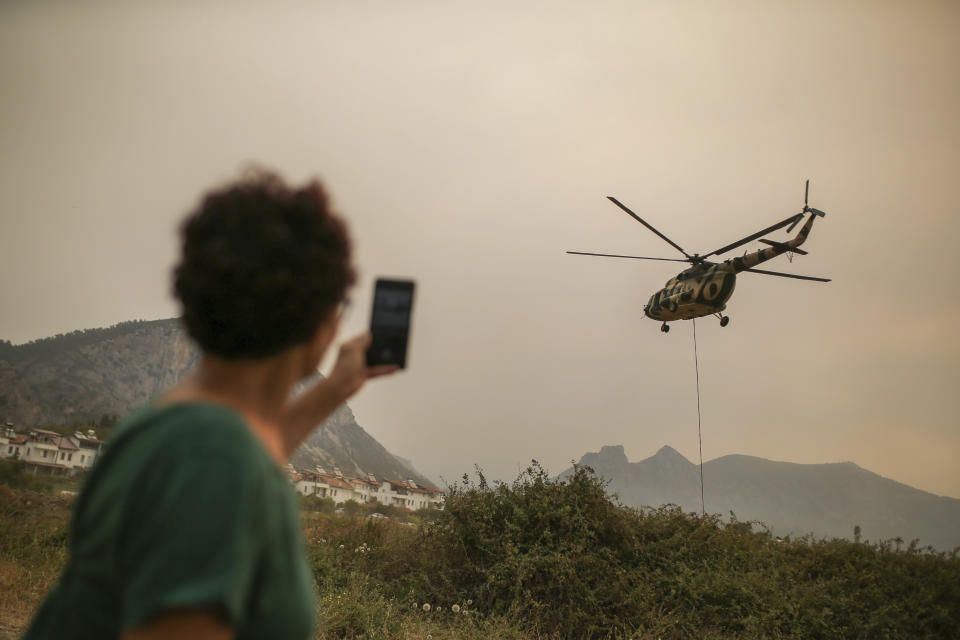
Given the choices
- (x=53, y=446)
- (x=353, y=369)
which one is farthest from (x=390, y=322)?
(x=53, y=446)

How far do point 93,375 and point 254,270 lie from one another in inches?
2343

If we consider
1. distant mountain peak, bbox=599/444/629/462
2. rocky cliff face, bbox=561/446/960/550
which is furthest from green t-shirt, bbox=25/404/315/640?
distant mountain peak, bbox=599/444/629/462

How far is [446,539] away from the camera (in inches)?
416

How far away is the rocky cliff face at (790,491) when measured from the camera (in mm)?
63566

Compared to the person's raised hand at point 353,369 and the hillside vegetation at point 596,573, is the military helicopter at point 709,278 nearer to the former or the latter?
the hillside vegetation at point 596,573

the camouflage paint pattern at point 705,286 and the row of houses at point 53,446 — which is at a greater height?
the camouflage paint pattern at point 705,286

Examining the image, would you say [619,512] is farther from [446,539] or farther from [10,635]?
[10,635]

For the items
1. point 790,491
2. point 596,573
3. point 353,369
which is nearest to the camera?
point 353,369

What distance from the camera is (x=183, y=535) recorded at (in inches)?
31.2

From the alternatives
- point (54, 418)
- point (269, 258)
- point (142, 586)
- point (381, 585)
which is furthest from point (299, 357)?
point (54, 418)

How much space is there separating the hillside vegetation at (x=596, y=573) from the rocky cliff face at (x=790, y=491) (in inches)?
1759

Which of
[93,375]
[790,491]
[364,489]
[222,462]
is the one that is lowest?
[790,491]

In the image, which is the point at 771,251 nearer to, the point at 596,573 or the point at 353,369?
the point at 596,573

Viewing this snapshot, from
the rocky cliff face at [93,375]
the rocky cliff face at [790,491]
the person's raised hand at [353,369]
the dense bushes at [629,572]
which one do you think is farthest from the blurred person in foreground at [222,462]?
the rocky cliff face at [790,491]
